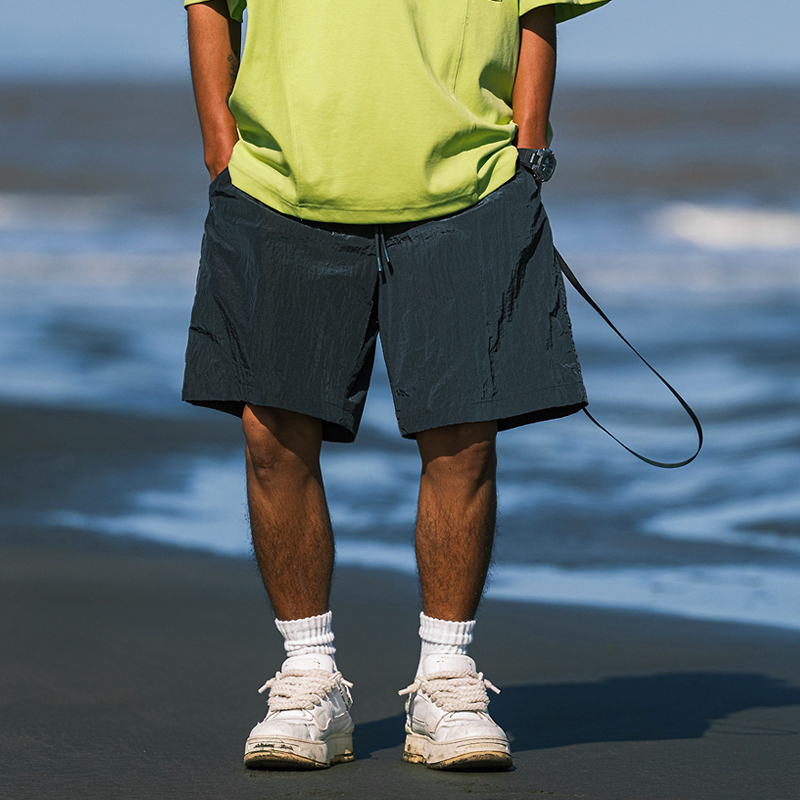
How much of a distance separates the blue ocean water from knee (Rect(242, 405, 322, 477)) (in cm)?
135

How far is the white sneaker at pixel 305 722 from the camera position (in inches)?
96.7

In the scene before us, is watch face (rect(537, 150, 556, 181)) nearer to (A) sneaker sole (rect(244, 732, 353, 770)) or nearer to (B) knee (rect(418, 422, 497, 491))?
(B) knee (rect(418, 422, 497, 491))

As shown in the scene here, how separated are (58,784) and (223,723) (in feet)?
1.63

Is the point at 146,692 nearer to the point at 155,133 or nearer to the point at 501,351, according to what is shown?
the point at 501,351

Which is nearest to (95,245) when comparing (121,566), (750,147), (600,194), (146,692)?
(600,194)

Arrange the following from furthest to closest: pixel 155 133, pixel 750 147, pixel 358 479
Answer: pixel 155 133 → pixel 750 147 → pixel 358 479

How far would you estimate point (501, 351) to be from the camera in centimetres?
249

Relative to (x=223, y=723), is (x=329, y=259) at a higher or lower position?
higher

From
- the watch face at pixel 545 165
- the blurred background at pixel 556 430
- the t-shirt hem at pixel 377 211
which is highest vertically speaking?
the watch face at pixel 545 165

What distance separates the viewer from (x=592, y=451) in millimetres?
5672

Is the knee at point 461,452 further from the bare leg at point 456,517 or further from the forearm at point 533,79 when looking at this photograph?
the forearm at point 533,79

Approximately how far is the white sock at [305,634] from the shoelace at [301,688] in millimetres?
42

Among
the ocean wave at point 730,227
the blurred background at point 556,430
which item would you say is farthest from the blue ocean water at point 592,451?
the ocean wave at point 730,227

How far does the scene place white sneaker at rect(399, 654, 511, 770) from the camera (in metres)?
2.44
